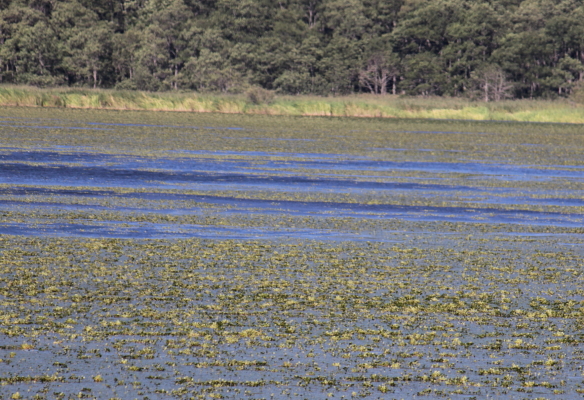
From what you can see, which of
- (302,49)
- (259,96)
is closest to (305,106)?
(259,96)

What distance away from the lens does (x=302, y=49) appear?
97.1 meters

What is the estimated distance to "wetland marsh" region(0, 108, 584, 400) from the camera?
341 inches

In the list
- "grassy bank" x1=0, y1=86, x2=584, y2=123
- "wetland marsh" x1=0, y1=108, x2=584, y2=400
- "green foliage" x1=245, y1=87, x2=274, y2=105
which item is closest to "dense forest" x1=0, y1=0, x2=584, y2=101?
"green foliage" x1=245, y1=87, x2=274, y2=105

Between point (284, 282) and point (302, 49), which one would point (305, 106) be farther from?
point (284, 282)

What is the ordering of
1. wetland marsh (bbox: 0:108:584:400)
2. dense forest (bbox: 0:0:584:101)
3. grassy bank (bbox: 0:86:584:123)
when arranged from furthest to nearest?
1. dense forest (bbox: 0:0:584:101)
2. grassy bank (bbox: 0:86:584:123)
3. wetland marsh (bbox: 0:108:584:400)

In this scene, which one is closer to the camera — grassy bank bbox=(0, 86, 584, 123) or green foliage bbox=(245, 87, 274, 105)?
grassy bank bbox=(0, 86, 584, 123)

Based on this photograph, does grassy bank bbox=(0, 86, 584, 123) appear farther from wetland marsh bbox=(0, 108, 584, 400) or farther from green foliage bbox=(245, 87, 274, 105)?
wetland marsh bbox=(0, 108, 584, 400)

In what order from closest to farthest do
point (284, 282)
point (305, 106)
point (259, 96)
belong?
1. point (284, 282)
2. point (305, 106)
3. point (259, 96)

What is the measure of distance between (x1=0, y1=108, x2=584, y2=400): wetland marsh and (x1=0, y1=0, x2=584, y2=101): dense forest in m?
64.1

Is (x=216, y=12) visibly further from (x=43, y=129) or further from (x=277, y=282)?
(x=277, y=282)

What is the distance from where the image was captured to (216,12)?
10175 centimetres

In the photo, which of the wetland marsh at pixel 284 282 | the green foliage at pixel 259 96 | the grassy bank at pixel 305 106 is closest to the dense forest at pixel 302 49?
the green foliage at pixel 259 96

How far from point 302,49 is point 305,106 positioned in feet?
89.7

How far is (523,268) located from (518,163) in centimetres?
2089
